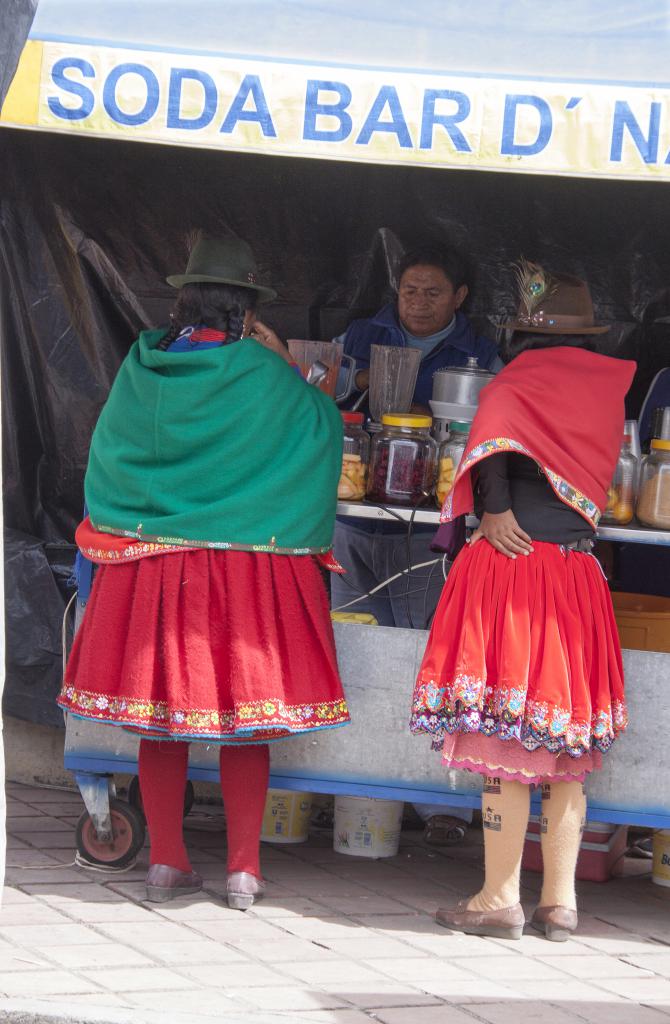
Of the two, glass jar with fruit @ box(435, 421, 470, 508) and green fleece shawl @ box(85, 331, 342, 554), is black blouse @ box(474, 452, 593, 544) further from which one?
green fleece shawl @ box(85, 331, 342, 554)

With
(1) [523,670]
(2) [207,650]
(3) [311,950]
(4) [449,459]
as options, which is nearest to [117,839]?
(2) [207,650]

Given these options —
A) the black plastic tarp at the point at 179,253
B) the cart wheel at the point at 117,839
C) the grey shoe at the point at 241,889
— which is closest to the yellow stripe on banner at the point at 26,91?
the black plastic tarp at the point at 179,253

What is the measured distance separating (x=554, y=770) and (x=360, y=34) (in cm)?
231

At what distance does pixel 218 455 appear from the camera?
15.4 feet

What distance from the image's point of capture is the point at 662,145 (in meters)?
4.25

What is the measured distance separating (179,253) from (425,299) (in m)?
1.02

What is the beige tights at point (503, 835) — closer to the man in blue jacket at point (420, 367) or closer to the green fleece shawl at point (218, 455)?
the green fleece shawl at point (218, 455)

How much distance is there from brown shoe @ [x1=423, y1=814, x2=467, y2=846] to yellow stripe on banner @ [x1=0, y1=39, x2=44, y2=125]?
9.81 feet

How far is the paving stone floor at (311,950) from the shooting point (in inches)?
148

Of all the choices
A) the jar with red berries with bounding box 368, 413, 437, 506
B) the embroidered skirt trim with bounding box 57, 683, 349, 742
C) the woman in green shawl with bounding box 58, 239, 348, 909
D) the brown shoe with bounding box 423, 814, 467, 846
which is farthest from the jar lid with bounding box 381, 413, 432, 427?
the brown shoe with bounding box 423, 814, 467, 846

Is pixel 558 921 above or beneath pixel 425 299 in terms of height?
beneath

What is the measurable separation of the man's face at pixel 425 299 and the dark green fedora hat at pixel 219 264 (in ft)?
3.87

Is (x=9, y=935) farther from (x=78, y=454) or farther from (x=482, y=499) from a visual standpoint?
(x=78, y=454)

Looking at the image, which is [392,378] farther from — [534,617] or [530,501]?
[534,617]
